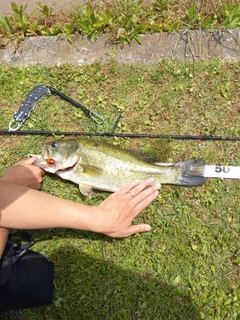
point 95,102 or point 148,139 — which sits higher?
point 95,102

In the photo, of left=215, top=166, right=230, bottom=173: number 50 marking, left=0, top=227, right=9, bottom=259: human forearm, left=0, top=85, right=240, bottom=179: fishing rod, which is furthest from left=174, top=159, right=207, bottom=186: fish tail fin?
left=0, top=227, right=9, bottom=259: human forearm

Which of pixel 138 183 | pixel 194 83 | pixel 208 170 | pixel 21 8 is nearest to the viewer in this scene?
→ pixel 138 183

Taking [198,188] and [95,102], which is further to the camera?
[95,102]

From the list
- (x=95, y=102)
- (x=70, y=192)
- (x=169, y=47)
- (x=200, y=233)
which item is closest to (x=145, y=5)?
(x=169, y=47)

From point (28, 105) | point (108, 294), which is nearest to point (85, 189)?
point (108, 294)

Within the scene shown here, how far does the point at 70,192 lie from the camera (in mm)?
4625

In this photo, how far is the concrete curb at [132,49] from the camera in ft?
15.9

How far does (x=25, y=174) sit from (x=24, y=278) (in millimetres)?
1209

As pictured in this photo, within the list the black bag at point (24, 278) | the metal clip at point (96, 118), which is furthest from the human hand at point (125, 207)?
the metal clip at point (96, 118)

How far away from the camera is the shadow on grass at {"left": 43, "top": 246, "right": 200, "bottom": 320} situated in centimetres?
425

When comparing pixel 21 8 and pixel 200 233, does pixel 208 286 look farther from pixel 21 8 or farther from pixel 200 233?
pixel 21 8

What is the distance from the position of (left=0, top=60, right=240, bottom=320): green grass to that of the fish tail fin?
0.70 feet

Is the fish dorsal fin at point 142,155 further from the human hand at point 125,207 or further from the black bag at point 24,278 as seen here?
the black bag at point 24,278

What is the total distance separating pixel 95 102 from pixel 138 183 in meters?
1.40
